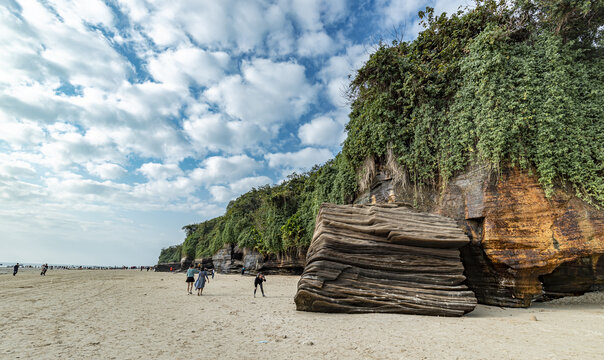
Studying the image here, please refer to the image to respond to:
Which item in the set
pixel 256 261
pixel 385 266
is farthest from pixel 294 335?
pixel 256 261

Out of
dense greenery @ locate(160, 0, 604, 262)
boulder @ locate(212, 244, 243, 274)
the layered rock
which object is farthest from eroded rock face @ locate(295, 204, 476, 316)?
boulder @ locate(212, 244, 243, 274)

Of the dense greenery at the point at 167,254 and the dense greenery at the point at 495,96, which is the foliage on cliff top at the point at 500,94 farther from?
the dense greenery at the point at 167,254

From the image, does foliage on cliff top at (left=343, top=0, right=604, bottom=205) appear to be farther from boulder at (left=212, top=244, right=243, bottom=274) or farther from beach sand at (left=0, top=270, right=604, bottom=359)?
boulder at (left=212, top=244, right=243, bottom=274)

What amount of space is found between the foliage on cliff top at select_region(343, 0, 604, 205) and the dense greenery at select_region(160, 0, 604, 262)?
0.12ft

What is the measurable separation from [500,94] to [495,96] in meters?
0.16

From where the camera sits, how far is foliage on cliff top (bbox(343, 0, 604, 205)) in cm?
877

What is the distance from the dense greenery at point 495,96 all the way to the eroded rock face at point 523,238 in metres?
0.52

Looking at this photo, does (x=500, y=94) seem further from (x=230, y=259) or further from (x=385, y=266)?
(x=230, y=259)

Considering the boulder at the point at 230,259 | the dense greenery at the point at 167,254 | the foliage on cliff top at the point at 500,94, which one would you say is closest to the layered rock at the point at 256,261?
the boulder at the point at 230,259

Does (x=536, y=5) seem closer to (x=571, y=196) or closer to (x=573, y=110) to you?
(x=573, y=110)

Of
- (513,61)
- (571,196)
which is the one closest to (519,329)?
(571,196)

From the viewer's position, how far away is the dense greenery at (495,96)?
878 centimetres

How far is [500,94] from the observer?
9.38 meters

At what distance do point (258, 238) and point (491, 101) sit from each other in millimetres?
26125
